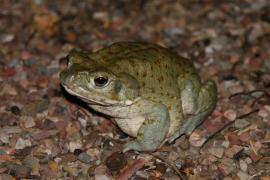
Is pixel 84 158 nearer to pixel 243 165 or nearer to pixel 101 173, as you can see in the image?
pixel 101 173

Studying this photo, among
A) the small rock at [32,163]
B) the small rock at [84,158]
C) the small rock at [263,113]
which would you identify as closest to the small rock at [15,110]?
the small rock at [32,163]

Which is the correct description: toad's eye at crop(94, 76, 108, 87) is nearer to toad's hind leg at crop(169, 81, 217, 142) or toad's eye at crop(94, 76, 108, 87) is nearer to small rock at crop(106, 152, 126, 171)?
small rock at crop(106, 152, 126, 171)

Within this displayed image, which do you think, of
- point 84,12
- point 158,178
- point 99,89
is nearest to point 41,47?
point 84,12

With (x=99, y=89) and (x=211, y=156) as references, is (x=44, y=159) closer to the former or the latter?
(x=99, y=89)

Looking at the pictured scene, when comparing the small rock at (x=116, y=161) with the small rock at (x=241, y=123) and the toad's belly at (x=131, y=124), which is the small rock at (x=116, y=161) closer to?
the toad's belly at (x=131, y=124)

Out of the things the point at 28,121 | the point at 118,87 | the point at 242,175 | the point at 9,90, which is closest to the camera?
the point at 118,87

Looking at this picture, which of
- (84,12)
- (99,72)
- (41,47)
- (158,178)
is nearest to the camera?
(99,72)

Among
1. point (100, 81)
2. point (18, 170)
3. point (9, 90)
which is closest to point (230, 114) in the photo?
point (100, 81)
